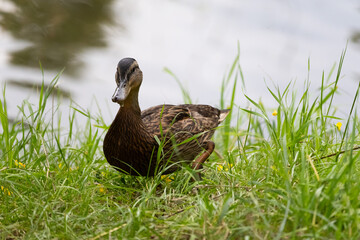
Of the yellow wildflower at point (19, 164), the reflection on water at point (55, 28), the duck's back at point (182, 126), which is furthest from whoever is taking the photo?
the reflection on water at point (55, 28)

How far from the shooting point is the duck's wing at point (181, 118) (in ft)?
15.4

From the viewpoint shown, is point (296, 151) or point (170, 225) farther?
point (296, 151)

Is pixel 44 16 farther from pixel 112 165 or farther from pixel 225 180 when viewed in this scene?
pixel 225 180

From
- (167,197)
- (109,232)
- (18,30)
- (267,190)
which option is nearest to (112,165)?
(167,197)

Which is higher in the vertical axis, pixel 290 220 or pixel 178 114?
pixel 178 114

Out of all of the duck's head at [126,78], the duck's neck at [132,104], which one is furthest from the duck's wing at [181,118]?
the duck's head at [126,78]

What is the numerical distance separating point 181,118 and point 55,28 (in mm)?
4536

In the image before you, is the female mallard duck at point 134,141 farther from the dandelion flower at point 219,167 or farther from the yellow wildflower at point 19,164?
the yellow wildflower at point 19,164

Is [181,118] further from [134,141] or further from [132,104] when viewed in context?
[134,141]

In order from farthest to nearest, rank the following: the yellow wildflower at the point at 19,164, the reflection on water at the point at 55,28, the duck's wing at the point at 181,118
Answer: the reflection on water at the point at 55,28
the duck's wing at the point at 181,118
the yellow wildflower at the point at 19,164

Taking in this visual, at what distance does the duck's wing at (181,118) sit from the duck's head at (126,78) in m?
0.31

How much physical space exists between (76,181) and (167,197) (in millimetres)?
630

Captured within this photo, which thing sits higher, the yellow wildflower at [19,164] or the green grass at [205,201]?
the yellow wildflower at [19,164]

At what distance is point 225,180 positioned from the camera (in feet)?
13.3
